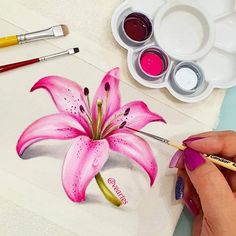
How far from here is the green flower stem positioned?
806 mm

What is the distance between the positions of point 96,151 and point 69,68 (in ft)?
0.56

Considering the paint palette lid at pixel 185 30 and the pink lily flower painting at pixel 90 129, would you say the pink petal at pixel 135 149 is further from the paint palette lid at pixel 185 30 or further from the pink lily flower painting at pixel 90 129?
the paint palette lid at pixel 185 30

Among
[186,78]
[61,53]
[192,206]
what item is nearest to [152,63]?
[186,78]

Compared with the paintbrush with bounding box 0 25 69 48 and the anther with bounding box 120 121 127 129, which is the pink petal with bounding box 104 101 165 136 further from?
the paintbrush with bounding box 0 25 69 48

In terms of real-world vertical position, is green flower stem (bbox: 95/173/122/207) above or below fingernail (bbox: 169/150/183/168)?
below

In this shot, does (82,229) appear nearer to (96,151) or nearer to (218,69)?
(96,151)

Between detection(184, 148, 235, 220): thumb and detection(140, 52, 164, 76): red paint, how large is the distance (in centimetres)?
22

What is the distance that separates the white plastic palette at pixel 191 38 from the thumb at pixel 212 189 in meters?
0.20

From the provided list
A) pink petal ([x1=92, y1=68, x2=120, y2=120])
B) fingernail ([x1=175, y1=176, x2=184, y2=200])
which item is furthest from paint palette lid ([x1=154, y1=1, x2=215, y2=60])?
fingernail ([x1=175, y1=176, x2=184, y2=200])

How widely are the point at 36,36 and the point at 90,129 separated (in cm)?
21

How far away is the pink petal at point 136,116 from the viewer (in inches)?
33.3

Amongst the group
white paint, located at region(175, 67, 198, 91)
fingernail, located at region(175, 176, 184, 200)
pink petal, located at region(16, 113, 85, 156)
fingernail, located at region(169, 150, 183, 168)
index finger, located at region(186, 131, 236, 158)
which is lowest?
fingernail, located at region(175, 176, 184, 200)

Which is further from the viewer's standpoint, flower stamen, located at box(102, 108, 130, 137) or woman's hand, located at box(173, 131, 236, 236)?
flower stamen, located at box(102, 108, 130, 137)

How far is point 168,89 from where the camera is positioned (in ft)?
2.83
